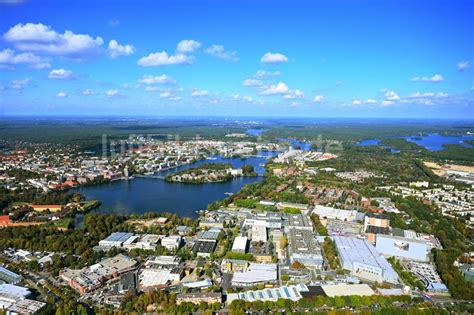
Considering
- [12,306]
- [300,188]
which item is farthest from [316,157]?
[12,306]

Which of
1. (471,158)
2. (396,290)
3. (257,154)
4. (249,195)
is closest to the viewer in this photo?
(396,290)

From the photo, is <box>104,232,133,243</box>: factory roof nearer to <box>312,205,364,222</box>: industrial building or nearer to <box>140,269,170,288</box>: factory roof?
<box>140,269,170,288</box>: factory roof

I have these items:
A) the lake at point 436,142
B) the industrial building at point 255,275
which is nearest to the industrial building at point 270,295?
the industrial building at point 255,275

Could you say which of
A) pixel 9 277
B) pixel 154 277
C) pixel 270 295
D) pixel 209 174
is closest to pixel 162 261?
pixel 154 277

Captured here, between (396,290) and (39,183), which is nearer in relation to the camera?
(396,290)

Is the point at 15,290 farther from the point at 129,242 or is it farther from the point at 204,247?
the point at 204,247

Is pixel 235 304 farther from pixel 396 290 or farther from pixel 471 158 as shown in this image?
pixel 471 158

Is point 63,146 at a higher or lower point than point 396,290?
higher
